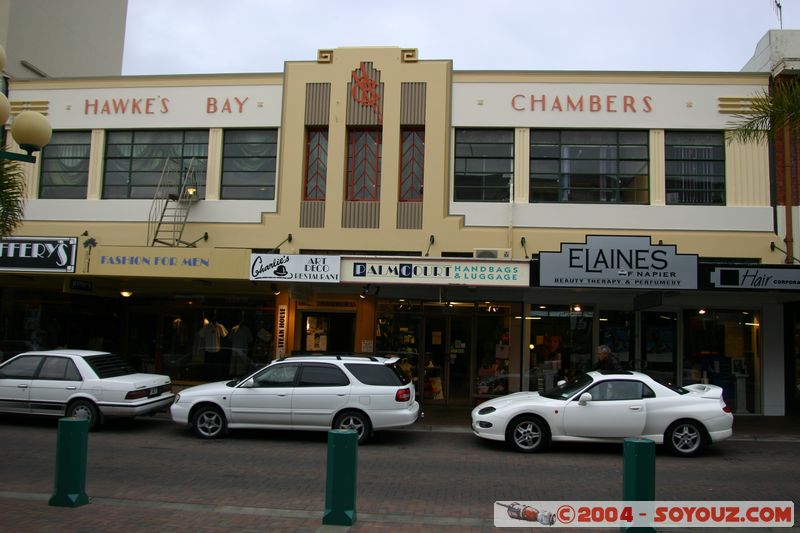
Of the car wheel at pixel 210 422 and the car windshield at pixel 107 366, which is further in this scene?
the car windshield at pixel 107 366

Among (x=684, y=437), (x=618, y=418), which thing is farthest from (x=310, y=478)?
(x=684, y=437)

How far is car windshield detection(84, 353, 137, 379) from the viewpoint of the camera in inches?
→ 485

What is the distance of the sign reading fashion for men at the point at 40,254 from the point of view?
47.1 ft

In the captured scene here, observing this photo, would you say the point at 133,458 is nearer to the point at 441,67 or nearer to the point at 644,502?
the point at 644,502

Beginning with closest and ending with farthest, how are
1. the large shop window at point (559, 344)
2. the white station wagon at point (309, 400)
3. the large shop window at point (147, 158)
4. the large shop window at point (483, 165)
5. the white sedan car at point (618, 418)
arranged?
the white sedan car at point (618, 418) → the white station wagon at point (309, 400) → the large shop window at point (559, 344) → the large shop window at point (483, 165) → the large shop window at point (147, 158)

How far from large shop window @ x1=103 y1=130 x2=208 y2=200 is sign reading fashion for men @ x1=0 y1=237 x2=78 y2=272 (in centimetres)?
391

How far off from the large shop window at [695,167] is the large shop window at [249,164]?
10.5 meters

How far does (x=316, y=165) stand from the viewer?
58.2ft

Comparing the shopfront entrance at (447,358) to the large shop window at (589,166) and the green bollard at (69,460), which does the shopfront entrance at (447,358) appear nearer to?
the large shop window at (589,166)

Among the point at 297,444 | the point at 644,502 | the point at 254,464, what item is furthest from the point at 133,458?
the point at 644,502

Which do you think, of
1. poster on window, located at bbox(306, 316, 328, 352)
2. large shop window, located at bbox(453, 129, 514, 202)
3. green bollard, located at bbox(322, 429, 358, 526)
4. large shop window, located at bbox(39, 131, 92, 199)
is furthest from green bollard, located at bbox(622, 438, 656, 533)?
large shop window, located at bbox(39, 131, 92, 199)

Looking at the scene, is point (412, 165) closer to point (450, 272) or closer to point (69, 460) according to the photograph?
point (450, 272)

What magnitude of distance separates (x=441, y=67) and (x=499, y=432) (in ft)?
34.1

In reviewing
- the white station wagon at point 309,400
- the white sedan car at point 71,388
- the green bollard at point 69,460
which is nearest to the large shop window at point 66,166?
the white sedan car at point 71,388
